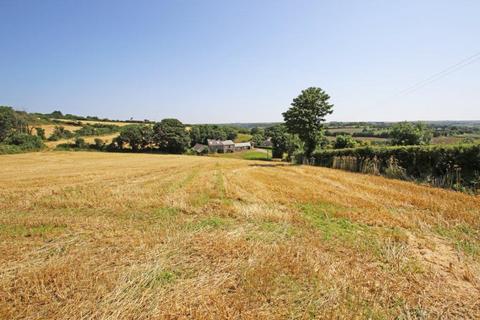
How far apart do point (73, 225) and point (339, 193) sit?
9602mm

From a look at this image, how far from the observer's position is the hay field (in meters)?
3.19

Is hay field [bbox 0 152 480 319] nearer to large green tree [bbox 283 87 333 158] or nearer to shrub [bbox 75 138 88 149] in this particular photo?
large green tree [bbox 283 87 333 158]

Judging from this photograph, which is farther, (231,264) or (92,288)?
(231,264)

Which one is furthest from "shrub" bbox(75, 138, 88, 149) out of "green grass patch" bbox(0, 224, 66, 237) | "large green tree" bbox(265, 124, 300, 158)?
"green grass patch" bbox(0, 224, 66, 237)

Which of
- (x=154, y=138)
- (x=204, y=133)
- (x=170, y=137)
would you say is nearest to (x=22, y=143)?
(x=154, y=138)

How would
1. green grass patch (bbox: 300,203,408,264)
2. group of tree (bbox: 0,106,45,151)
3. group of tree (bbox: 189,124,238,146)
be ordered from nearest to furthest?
green grass patch (bbox: 300,203,408,264), group of tree (bbox: 0,106,45,151), group of tree (bbox: 189,124,238,146)

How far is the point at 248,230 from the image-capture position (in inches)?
231

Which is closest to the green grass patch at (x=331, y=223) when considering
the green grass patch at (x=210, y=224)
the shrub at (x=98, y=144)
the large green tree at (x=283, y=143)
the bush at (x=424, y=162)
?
the green grass patch at (x=210, y=224)

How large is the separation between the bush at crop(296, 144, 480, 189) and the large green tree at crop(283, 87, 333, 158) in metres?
7.14

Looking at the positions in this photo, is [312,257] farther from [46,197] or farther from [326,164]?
[326,164]

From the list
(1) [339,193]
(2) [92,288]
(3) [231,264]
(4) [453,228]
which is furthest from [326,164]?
(2) [92,288]

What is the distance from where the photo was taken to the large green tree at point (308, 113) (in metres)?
27.0

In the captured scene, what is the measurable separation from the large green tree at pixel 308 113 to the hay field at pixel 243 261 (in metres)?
20.0

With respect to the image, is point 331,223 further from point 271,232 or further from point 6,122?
point 6,122
